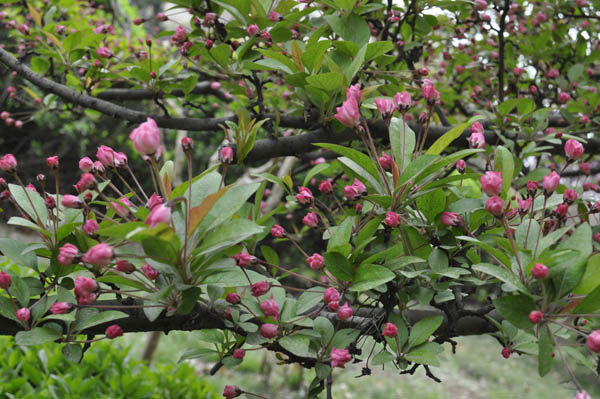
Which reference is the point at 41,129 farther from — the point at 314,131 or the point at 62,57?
the point at 314,131

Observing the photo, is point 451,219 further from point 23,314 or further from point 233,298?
point 23,314

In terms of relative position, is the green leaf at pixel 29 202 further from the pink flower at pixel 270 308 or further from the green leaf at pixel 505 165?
the green leaf at pixel 505 165

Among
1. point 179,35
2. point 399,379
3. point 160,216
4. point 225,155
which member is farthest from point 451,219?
point 399,379

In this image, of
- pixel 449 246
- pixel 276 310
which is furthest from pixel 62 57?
pixel 449 246

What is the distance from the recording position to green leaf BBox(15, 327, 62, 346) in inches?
36.2

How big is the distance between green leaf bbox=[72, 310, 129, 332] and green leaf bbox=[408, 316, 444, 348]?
59 centimetres

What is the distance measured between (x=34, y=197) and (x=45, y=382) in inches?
71.1

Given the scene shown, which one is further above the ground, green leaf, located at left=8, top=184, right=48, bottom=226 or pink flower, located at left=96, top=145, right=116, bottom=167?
pink flower, located at left=96, top=145, right=116, bottom=167

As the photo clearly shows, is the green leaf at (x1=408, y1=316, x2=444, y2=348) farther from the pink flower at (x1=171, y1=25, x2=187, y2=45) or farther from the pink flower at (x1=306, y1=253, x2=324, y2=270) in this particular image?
the pink flower at (x1=171, y1=25, x2=187, y2=45)

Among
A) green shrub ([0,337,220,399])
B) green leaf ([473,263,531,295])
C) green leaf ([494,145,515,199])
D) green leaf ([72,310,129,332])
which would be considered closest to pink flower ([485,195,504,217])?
green leaf ([473,263,531,295])

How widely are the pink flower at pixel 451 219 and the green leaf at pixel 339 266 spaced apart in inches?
8.4

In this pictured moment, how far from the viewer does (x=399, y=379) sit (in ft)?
23.5

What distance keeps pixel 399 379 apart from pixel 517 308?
6869 millimetres

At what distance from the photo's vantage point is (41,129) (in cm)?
782
